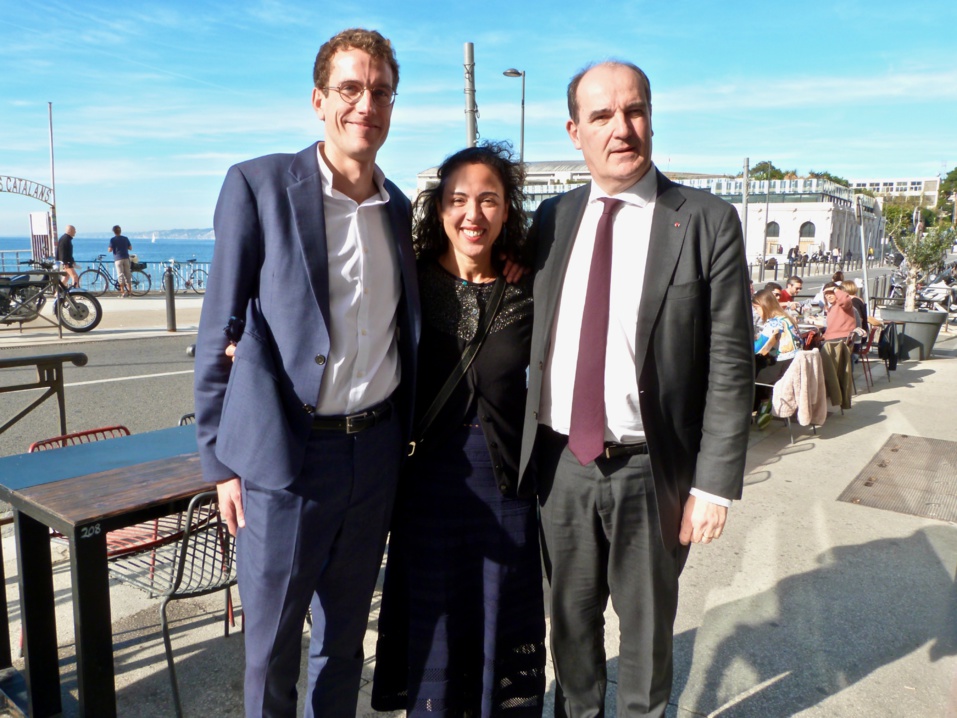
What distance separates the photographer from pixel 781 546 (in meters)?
4.53

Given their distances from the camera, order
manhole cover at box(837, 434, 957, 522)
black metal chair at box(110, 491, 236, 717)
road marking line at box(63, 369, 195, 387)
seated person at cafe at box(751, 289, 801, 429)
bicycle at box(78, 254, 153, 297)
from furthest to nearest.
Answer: bicycle at box(78, 254, 153, 297) < road marking line at box(63, 369, 195, 387) < seated person at cafe at box(751, 289, 801, 429) < manhole cover at box(837, 434, 957, 522) < black metal chair at box(110, 491, 236, 717)

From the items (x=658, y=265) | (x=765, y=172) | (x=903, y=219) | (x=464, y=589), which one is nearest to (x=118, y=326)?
(x=464, y=589)

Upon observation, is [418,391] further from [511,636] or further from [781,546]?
[781,546]

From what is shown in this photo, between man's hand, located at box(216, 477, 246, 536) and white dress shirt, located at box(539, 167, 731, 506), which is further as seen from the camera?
white dress shirt, located at box(539, 167, 731, 506)

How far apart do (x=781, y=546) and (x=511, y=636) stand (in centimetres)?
259

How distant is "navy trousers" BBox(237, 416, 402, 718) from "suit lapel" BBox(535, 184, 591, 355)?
1.91ft

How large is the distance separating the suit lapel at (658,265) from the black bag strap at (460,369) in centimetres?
47

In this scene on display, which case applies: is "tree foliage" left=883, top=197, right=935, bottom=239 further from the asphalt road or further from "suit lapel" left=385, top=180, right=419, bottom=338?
"suit lapel" left=385, top=180, right=419, bottom=338

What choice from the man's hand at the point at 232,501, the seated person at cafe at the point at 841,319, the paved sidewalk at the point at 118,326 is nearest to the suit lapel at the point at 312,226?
the man's hand at the point at 232,501

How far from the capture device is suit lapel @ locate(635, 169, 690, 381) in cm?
219

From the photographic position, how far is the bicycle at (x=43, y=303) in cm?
1300

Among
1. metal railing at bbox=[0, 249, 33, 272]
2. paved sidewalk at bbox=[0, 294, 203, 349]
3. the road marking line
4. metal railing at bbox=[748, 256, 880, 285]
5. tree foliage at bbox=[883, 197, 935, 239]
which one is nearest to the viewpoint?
the road marking line

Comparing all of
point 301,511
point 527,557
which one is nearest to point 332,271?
point 301,511

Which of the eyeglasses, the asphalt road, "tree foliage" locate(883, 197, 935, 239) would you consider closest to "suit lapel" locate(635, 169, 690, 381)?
the eyeglasses
